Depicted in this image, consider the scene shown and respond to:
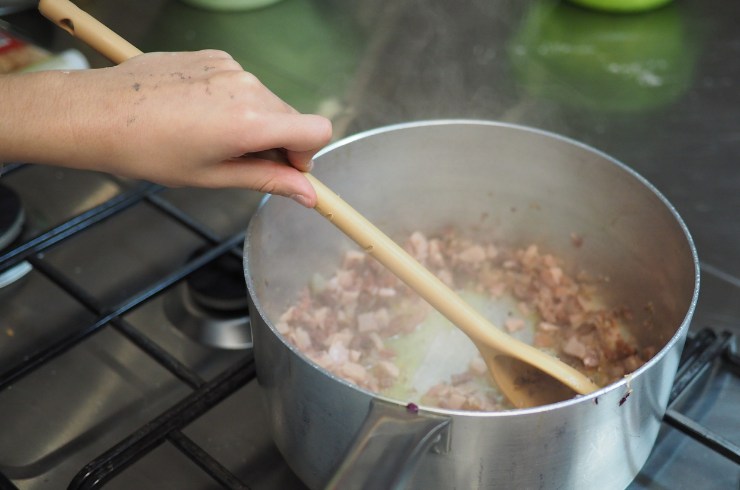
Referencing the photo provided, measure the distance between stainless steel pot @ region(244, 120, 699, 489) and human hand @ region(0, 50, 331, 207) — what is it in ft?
0.34

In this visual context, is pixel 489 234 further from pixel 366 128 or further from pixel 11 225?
pixel 11 225

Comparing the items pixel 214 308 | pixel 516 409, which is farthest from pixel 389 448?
pixel 214 308

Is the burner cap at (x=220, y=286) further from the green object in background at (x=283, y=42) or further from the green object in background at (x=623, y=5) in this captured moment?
the green object in background at (x=623, y=5)

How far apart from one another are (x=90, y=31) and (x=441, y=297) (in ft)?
0.99

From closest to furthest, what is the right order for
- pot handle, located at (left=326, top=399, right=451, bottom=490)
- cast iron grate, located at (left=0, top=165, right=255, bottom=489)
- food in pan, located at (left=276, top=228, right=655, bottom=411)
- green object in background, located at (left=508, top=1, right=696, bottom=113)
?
pot handle, located at (left=326, top=399, right=451, bottom=490) < cast iron grate, located at (left=0, top=165, right=255, bottom=489) < food in pan, located at (left=276, top=228, right=655, bottom=411) < green object in background, located at (left=508, top=1, right=696, bottom=113)

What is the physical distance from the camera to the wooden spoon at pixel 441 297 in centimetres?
56

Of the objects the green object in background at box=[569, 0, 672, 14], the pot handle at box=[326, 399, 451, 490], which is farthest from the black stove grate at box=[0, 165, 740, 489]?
the green object in background at box=[569, 0, 672, 14]

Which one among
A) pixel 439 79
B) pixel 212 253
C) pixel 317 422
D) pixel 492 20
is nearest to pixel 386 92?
pixel 439 79

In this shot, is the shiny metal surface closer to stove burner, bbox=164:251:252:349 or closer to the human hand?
stove burner, bbox=164:251:252:349

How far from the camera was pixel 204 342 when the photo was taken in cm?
72

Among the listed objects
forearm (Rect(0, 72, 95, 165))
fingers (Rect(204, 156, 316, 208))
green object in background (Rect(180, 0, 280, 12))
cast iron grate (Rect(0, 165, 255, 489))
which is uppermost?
forearm (Rect(0, 72, 95, 165))

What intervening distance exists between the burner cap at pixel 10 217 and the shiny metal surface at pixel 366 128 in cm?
2

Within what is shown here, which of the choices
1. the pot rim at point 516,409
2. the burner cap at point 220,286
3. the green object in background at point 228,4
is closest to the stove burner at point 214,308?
the burner cap at point 220,286

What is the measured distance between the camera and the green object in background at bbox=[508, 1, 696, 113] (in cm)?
95
